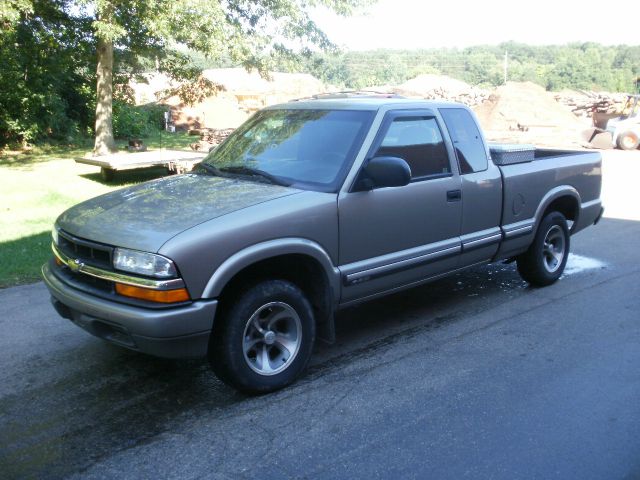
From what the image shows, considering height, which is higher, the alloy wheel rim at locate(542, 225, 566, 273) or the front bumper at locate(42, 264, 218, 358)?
the front bumper at locate(42, 264, 218, 358)

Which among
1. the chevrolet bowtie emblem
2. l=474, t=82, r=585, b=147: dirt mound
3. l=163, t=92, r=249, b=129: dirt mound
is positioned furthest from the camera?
l=163, t=92, r=249, b=129: dirt mound

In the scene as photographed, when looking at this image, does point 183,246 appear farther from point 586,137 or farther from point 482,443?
point 586,137

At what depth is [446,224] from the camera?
202 inches

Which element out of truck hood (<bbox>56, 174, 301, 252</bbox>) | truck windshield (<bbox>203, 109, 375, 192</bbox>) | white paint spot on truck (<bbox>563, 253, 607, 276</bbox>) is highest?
truck windshield (<bbox>203, 109, 375, 192</bbox>)

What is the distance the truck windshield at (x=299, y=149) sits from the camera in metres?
4.53

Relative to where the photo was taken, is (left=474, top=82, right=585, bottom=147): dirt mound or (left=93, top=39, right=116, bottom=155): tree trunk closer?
(left=93, top=39, right=116, bottom=155): tree trunk

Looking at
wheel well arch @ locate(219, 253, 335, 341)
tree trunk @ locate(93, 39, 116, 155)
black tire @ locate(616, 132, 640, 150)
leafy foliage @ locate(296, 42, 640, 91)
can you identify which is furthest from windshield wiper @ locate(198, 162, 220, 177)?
leafy foliage @ locate(296, 42, 640, 91)

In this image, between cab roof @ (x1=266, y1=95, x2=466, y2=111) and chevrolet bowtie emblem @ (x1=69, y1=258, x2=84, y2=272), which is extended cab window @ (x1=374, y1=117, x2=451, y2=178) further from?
chevrolet bowtie emblem @ (x1=69, y1=258, x2=84, y2=272)

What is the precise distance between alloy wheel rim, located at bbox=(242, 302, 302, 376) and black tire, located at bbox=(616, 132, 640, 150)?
21.7 m

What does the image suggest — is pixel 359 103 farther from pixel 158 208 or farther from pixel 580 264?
pixel 580 264

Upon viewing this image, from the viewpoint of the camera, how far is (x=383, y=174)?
435 centimetres

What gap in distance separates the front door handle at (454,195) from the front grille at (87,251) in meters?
2.68

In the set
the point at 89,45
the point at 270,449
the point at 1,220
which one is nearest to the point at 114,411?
the point at 270,449

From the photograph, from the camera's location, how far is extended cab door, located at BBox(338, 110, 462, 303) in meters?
4.48
